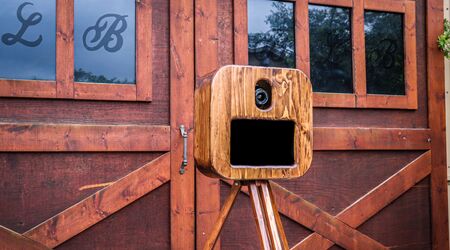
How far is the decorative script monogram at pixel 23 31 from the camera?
253 centimetres

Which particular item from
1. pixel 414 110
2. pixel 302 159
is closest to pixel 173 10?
pixel 302 159

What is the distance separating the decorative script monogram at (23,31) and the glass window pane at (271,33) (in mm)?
1179

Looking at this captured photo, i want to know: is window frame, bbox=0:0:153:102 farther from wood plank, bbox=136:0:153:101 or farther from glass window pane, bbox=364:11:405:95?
glass window pane, bbox=364:11:405:95

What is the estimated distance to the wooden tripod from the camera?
1.87 m

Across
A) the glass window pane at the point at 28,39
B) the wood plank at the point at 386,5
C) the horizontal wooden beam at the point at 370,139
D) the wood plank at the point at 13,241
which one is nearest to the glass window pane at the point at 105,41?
the glass window pane at the point at 28,39

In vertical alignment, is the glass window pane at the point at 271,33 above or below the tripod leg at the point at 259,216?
above

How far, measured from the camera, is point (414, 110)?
3400mm

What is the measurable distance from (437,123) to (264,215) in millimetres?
2014

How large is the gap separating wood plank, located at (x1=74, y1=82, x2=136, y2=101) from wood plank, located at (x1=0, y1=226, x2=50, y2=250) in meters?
0.74

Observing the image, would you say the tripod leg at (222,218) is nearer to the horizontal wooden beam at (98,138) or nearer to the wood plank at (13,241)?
the horizontal wooden beam at (98,138)

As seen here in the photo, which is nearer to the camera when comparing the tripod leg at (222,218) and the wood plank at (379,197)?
the tripod leg at (222,218)

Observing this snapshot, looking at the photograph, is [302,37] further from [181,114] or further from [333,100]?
[181,114]

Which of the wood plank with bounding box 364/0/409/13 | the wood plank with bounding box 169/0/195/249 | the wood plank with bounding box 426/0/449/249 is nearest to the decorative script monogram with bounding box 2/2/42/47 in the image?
the wood plank with bounding box 169/0/195/249

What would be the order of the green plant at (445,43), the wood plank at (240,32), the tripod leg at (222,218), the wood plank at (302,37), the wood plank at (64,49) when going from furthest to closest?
the green plant at (445,43)
the wood plank at (302,37)
the wood plank at (240,32)
the wood plank at (64,49)
the tripod leg at (222,218)
